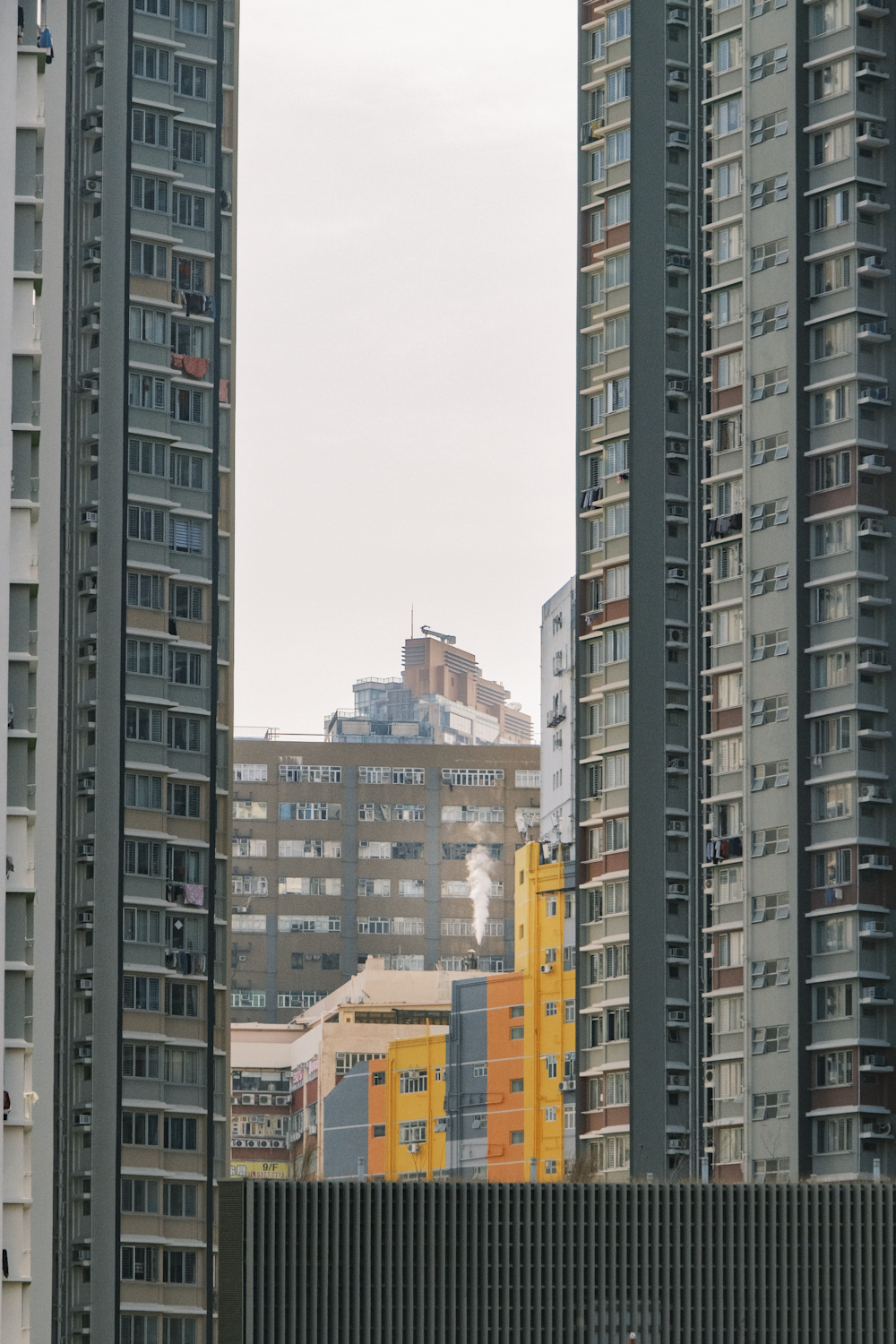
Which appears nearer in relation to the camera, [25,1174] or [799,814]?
[25,1174]

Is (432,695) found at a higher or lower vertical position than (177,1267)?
higher

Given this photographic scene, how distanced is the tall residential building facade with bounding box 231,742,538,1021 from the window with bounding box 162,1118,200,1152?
79208 mm

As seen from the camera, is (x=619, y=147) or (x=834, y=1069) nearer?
(x=834, y=1069)

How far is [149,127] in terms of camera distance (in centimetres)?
8350

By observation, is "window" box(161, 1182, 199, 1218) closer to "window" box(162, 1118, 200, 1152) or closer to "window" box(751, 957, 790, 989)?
"window" box(162, 1118, 200, 1152)

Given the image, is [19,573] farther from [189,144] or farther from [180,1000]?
[189,144]

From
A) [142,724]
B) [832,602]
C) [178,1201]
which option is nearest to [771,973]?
[832,602]

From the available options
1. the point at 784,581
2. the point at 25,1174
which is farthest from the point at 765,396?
the point at 25,1174

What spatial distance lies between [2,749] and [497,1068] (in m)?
93.3

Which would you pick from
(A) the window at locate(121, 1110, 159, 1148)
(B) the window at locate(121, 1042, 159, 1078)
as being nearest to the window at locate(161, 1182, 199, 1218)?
(A) the window at locate(121, 1110, 159, 1148)

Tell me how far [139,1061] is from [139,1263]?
5.68 m

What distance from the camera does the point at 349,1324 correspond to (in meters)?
60.1

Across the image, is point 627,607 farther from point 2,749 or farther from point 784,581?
point 2,749

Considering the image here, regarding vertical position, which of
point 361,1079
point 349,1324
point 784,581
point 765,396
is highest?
point 765,396
